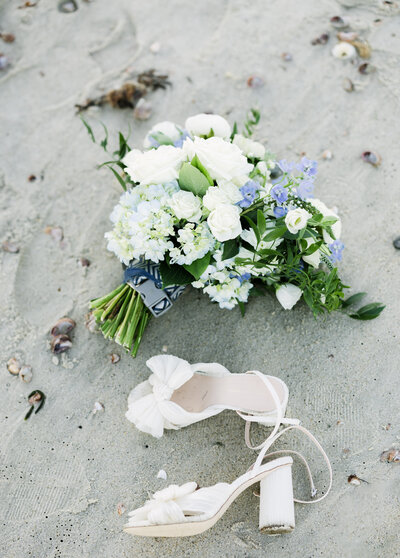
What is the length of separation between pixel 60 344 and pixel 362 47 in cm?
165

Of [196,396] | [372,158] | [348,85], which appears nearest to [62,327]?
[196,396]

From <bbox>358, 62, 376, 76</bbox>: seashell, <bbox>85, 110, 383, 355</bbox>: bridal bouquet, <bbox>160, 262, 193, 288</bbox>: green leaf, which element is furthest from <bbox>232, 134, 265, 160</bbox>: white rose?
<bbox>358, 62, 376, 76</bbox>: seashell

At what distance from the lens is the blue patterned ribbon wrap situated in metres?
1.65

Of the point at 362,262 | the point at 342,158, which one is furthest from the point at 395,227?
the point at 342,158

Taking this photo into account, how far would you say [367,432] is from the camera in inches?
66.8

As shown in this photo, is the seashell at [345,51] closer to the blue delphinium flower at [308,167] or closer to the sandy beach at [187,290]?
the sandy beach at [187,290]

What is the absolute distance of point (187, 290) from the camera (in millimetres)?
1873

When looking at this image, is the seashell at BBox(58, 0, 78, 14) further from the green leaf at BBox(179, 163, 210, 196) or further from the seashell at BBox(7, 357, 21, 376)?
the seashell at BBox(7, 357, 21, 376)

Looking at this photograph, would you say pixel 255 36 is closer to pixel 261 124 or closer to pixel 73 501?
pixel 261 124

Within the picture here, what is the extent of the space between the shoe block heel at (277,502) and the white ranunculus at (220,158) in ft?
2.93

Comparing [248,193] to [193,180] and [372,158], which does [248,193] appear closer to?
[193,180]

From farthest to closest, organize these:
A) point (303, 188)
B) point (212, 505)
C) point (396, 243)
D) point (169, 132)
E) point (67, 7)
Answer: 1. point (67, 7)
2. point (396, 243)
3. point (169, 132)
4. point (212, 505)
5. point (303, 188)

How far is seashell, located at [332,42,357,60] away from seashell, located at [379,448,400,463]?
4.98 ft

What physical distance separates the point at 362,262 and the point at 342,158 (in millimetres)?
428
